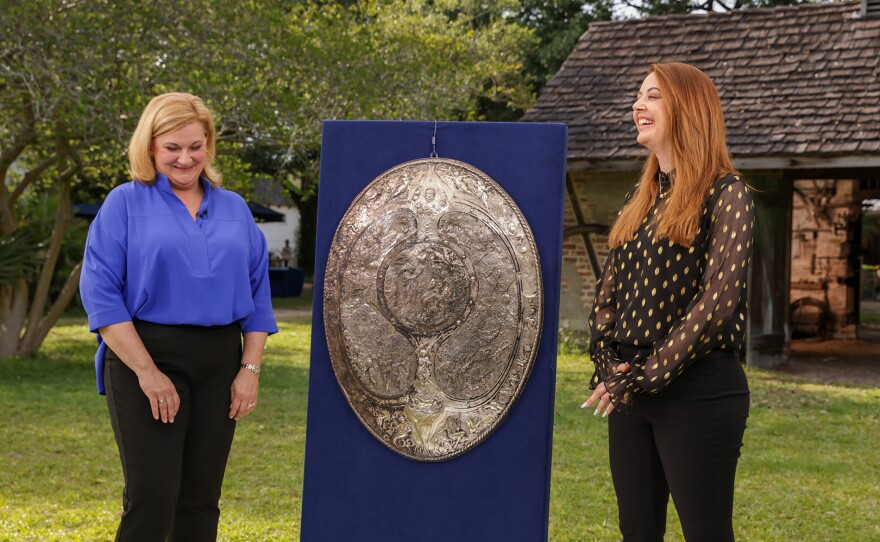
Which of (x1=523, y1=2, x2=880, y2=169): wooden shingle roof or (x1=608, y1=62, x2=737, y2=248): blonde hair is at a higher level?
(x1=523, y1=2, x2=880, y2=169): wooden shingle roof

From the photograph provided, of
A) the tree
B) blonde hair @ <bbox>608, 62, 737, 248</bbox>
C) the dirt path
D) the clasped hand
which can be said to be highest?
the tree

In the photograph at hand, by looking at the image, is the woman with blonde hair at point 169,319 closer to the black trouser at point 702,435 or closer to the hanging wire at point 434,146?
the hanging wire at point 434,146

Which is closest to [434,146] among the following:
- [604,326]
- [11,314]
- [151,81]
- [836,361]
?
[604,326]

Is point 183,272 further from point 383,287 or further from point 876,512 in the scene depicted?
point 876,512

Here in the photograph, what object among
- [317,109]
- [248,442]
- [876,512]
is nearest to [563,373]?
[317,109]

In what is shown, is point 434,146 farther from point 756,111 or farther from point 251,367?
point 756,111

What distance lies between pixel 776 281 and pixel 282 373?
18.9ft

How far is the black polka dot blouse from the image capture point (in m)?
2.71

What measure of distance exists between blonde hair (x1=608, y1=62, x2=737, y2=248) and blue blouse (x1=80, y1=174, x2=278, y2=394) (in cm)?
126

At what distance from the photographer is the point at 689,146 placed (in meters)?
2.84

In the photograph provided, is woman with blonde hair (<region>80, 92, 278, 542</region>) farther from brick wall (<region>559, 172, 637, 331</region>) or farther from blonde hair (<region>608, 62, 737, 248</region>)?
brick wall (<region>559, 172, 637, 331</region>)

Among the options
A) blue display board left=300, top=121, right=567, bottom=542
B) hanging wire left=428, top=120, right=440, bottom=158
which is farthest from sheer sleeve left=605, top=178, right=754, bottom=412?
hanging wire left=428, top=120, right=440, bottom=158

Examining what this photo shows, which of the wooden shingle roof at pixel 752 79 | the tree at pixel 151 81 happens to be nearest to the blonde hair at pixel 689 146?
the tree at pixel 151 81

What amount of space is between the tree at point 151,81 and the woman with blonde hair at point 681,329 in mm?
7142
